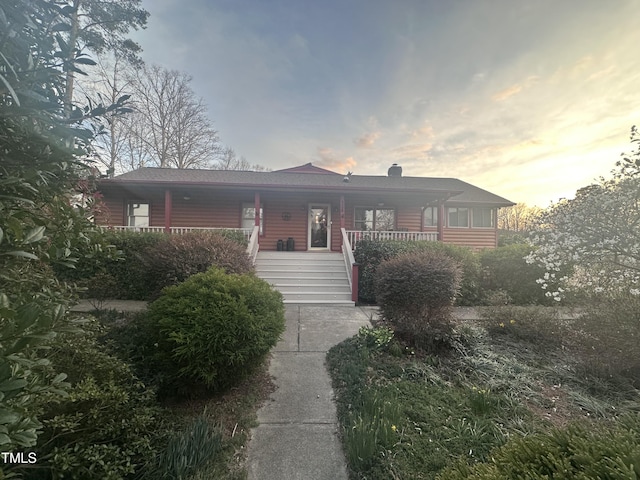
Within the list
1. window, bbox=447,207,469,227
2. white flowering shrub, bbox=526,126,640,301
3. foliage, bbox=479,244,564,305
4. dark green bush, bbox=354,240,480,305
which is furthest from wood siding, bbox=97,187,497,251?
white flowering shrub, bbox=526,126,640,301

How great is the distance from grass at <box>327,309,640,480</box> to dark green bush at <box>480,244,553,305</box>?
10.7 ft

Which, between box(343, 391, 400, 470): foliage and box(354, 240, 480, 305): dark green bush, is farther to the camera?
box(354, 240, 480, 305): dark green bush

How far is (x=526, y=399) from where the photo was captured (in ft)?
9.83

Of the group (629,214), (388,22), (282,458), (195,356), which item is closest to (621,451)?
(282,458)

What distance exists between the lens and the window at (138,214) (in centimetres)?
1223

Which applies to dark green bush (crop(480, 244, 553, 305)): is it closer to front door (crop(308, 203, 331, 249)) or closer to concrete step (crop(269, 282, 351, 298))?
concrete step (crop(269, 282, 351, 298))

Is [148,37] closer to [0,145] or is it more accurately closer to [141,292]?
[141,292]

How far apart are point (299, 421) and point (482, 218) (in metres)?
16.1

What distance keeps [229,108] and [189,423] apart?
11901 mm

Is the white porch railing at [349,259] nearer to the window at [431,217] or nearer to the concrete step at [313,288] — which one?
the concrete step at [313,288]

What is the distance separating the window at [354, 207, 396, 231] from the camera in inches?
517

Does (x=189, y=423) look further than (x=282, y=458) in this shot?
Yes

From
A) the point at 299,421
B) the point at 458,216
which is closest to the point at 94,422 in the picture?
the point at 299,421

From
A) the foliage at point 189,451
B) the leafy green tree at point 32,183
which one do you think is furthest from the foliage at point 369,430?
the leafy green tree at point 32,183
